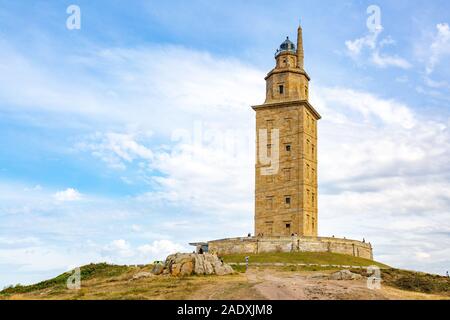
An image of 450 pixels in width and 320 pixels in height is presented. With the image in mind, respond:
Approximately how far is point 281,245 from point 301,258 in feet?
16.7

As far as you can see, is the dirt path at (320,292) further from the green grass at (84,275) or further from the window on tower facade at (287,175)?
the window on tower facade at (287,175)

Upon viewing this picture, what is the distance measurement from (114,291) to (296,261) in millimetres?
24982

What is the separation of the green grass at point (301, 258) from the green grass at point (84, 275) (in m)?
11.5

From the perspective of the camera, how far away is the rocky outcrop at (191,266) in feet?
127

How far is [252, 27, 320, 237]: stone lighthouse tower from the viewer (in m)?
65.1

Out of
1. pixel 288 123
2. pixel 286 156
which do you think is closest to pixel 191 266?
pixel 286 156

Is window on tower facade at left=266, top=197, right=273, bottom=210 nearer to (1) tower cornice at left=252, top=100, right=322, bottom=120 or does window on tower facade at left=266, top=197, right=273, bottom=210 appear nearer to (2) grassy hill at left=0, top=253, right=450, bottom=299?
(2) grassy hill at left=0, top=253, right=450, bottom=299

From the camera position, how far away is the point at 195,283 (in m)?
33.0

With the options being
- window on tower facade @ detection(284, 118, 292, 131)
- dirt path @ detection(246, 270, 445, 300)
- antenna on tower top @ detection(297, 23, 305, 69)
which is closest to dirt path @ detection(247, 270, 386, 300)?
dirt path @ detection(246, 270, 445, 300)

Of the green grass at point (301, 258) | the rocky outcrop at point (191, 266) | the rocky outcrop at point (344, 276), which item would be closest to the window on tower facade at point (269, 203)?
the green grass at point (301, 258)

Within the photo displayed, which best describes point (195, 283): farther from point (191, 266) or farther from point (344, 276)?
point (344, 276)
